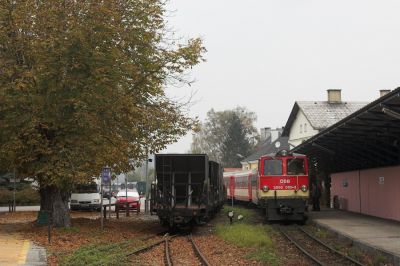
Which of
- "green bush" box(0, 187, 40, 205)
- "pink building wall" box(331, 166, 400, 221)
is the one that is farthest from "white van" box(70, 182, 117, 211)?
"pink building wall" box(331, 166, 400, 221)

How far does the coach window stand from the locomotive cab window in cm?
37

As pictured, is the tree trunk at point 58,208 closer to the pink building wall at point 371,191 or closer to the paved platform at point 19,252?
the paved platform at point 19,252

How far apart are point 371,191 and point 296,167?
3.89 metres

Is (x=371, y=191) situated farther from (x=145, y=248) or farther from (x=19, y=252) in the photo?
(x=19, y=252)

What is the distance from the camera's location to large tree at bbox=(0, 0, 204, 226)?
17.7 metres

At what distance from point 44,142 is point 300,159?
10.7m

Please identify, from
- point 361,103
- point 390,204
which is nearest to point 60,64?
point 390,204

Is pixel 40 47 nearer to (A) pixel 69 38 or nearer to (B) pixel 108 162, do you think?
(A) pixel 69 38

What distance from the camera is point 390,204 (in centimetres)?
2253

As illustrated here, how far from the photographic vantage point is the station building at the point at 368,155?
1692cm

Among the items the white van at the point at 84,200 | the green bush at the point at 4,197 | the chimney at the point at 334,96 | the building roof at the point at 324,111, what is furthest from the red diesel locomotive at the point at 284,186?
the chimney at the point at 334,96

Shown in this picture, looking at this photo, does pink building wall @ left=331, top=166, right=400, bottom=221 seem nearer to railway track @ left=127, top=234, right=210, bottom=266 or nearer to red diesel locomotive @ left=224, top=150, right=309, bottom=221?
red diesel locomotive @ left=224, top=150, right=309, bottom=221

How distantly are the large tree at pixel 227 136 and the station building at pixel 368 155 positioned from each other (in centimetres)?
6296

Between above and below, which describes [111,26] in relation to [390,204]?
above
